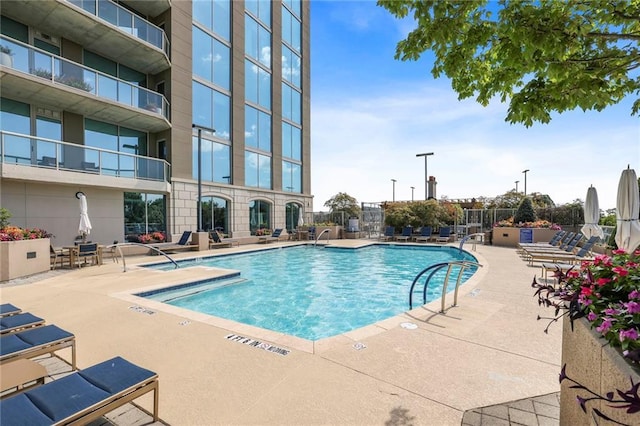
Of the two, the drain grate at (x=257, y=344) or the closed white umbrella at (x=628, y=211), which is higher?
the closed white umbrella at (x=628, y=211)

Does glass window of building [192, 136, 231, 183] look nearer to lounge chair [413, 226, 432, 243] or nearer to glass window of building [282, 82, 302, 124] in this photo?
glass window of building [282, 82, 302, 124]

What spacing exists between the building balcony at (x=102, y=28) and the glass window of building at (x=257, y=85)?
5.97 metres

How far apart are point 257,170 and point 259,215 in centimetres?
319

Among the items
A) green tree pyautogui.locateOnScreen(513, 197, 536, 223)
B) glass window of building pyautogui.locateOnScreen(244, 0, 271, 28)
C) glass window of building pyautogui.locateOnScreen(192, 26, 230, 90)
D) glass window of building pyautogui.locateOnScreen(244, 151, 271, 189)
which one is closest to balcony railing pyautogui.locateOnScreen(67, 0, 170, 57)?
glass window of building pyautogui.locateOnScreen(192, 26, 230, 90)

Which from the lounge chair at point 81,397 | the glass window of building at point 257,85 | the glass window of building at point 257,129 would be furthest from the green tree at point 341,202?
the lounge chair at point 81,397

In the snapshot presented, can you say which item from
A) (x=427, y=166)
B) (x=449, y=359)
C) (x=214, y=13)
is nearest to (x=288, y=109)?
(x=214, y=13)

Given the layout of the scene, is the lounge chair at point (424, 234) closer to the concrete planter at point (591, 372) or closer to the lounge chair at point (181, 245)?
the lounge chair at point (181, 245)

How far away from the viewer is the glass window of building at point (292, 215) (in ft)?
81.9

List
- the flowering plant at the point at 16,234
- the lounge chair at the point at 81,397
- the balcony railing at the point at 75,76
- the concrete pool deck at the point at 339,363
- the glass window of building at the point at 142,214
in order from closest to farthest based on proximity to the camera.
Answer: the lounge chair at the point at 81,397, the concrete pool deck at the point at 339,363, the flowering plant at the point at 16,234, the balcony railing at the point at 75,76, the glass window of building at the point at 142,214

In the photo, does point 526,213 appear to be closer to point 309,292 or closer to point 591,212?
point 591,212

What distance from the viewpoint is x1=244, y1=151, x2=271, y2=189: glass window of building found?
21109 mm

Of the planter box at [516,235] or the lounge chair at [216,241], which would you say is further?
the lounge chair at [216,241]

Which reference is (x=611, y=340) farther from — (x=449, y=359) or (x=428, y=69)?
(x=428, y=69)

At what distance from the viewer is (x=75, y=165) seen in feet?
41.0
